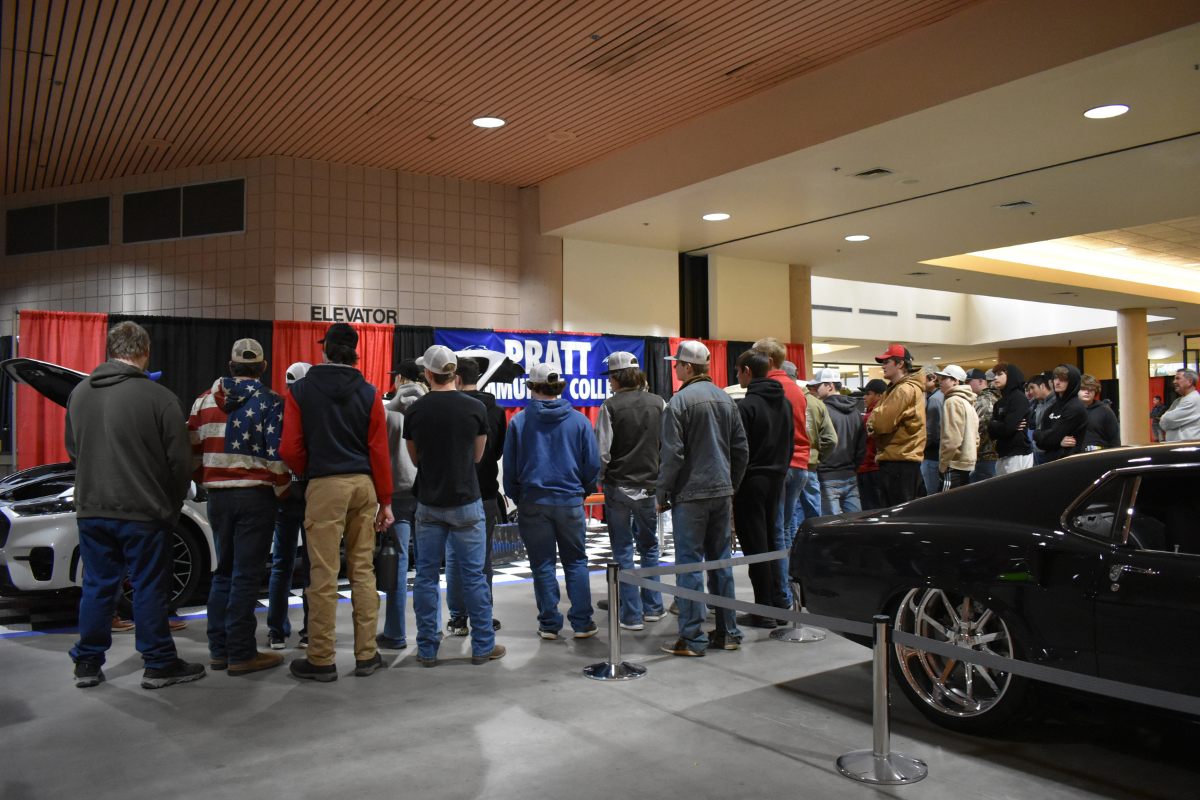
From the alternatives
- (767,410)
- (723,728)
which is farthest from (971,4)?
(723,728)

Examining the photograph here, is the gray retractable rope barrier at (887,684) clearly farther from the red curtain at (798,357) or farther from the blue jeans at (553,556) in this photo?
the red curtain at (798,357)

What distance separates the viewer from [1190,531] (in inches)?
118

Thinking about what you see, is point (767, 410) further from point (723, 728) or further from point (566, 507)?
point (723, 728)

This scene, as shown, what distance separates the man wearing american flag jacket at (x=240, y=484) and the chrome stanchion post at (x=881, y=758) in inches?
115

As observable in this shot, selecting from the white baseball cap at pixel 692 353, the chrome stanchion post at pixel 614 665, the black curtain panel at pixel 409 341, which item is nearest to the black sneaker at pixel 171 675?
the chrome stanchion post at pixel 614 665

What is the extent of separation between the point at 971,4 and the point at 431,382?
4.43m

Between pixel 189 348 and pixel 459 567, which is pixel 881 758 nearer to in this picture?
pixel 459 567

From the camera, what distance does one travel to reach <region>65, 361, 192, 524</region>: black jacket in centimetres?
413

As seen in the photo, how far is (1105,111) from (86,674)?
24.3 feet

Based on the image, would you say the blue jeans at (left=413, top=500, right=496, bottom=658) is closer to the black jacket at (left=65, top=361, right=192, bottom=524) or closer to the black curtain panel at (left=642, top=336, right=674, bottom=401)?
the black jacket at (left=65, top=361, right=192, bottom=524)

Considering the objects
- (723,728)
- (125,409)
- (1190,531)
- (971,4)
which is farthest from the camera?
(971,4)

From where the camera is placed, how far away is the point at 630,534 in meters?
5.27

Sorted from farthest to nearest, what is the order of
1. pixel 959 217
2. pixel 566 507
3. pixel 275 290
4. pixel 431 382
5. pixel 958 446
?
pixel 959 217, pixel 275 290, pixel 958 446, pixel 566 507, pixel 431 382

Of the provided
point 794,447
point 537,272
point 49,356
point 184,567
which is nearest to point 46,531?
point 184,567
